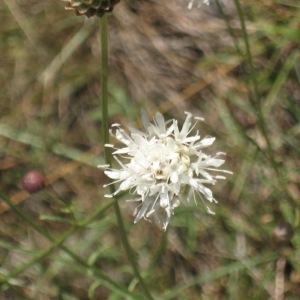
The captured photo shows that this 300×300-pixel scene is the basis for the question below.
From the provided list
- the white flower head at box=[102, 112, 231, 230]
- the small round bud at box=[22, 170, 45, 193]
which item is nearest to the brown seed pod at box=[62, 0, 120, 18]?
the white flower head at box=[102, 112, 231, 230]

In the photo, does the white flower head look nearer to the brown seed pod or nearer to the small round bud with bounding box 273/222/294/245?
the brown seed pod

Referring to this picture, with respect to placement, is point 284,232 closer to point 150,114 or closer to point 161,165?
point 161,165

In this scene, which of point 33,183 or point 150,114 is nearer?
point 33,183

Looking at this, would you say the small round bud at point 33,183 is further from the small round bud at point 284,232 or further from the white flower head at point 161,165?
the small round bud at point 284,232

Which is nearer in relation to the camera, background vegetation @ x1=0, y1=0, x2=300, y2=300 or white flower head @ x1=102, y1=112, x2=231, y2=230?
white flower head @ x1=102, y1=112, x2=231, y2=230

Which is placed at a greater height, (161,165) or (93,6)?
(93,6)

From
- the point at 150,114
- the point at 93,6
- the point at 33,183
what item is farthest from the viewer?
the point at 150,114

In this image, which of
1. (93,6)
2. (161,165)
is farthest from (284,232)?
(93,6)

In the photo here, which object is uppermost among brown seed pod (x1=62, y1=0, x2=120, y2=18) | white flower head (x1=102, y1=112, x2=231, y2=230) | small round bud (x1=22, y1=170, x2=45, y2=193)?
brown seed pod (x1=62, y1=0, x2=120, y2=18)

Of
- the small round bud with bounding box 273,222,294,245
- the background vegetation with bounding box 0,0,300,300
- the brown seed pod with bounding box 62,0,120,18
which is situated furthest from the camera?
the background vegetation with bounding box 0,0,300,300

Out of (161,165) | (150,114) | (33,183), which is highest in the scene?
(161,165)
